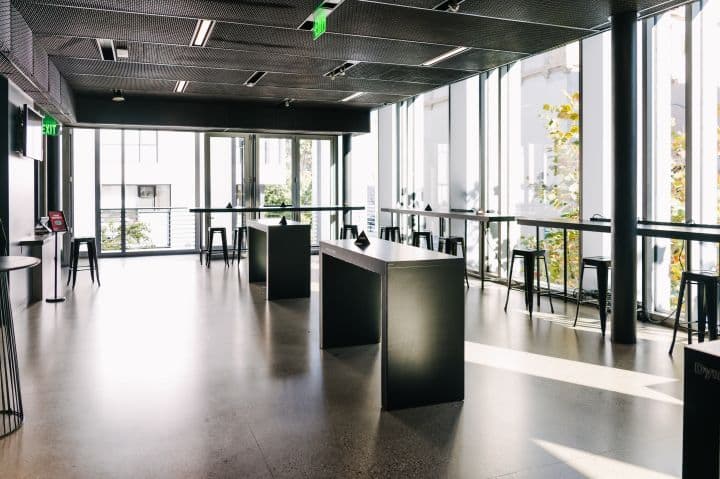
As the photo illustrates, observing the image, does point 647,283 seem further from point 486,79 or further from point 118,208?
point 118,208

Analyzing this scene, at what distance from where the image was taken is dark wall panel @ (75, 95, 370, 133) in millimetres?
9641

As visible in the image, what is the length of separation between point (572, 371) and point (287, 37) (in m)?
4.06

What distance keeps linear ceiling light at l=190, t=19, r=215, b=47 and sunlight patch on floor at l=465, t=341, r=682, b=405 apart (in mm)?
3704

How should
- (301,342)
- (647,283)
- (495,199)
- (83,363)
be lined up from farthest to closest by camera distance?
1. (495,199)
2. (647,283)
3. (301,342)
4. (83,363)

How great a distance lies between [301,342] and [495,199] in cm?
453

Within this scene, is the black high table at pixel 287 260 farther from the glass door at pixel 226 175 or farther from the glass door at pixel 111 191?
the glass door at pixel 111 191

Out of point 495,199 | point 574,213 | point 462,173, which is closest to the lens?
point 574,213

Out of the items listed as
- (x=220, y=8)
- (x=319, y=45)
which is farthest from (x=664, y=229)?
(x=220, y=8)

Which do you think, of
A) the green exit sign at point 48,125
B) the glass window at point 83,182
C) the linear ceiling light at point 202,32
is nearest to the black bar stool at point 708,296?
the linear ceiling light at point 202,32

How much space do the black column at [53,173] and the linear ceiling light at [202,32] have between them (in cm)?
516

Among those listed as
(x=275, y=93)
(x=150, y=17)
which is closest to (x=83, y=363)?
(x=150, y=17)

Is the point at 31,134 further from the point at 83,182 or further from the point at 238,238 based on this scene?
the point at 83,182

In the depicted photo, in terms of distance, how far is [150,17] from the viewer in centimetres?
515

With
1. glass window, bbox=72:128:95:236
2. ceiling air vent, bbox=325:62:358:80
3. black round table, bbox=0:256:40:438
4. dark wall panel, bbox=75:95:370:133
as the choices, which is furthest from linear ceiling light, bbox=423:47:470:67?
glass window, bbox=72:128:95:236
